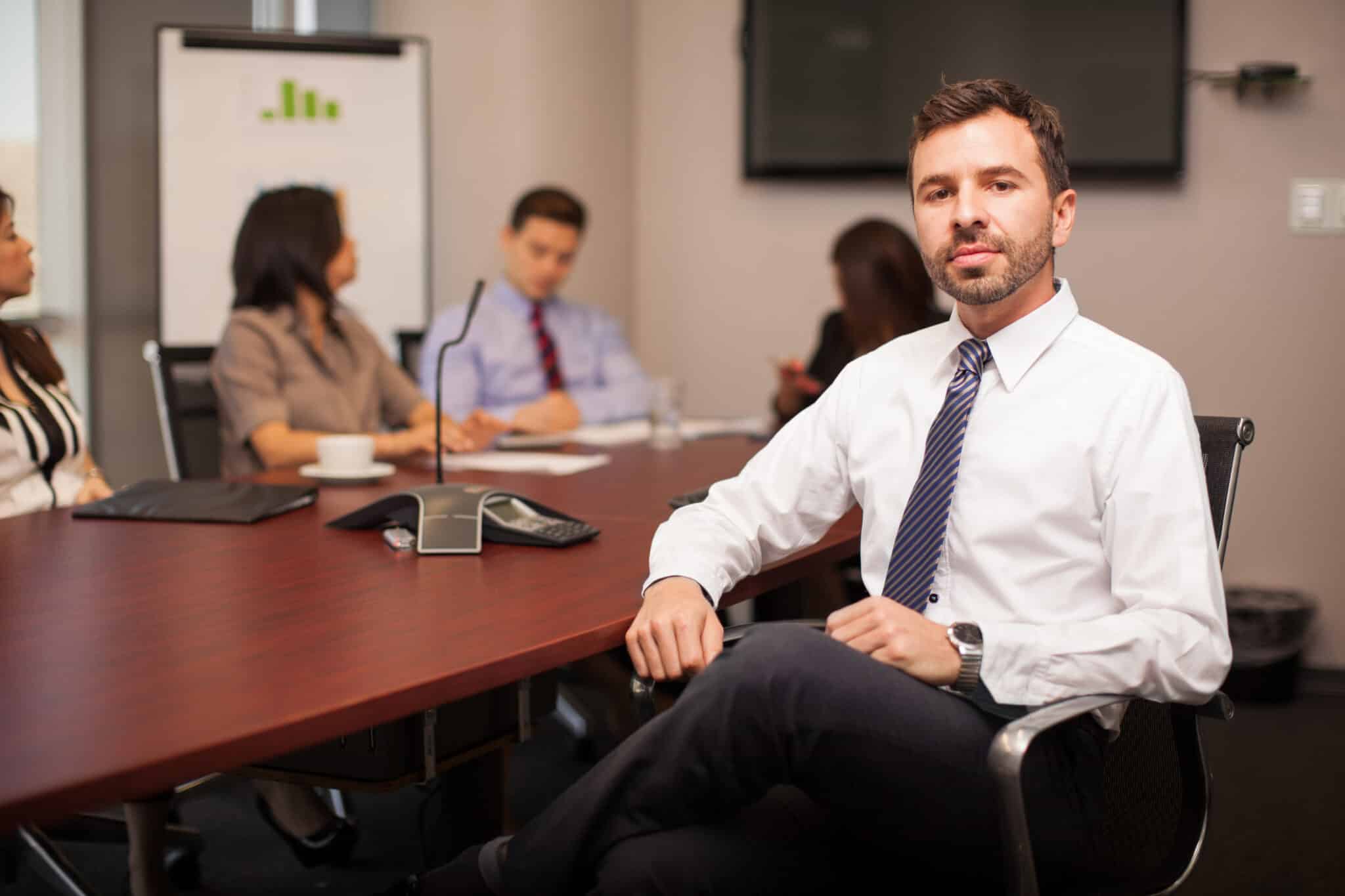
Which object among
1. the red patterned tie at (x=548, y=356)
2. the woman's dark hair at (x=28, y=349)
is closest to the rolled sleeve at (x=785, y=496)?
the woman's dark hair at (x=28, y=349)

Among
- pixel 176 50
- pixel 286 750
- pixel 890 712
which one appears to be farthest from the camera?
pixel 176 50

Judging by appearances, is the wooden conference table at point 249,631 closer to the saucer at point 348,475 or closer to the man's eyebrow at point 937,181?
the saucer at point 348,475

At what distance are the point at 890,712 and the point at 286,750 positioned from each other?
55 centimetres

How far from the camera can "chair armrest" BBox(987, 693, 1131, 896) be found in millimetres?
1156

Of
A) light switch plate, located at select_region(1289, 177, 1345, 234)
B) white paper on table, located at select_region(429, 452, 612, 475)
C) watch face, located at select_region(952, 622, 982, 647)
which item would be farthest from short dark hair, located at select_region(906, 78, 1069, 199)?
light switch plate, located at select_region(1289, 177, 1345, 234)

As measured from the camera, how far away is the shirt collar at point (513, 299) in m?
3.79

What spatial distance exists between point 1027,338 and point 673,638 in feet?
1.74

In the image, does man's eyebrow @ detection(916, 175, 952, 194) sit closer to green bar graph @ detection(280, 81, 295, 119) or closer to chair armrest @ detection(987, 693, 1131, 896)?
chair armrest @ detection(987, 693, 1131, 896)

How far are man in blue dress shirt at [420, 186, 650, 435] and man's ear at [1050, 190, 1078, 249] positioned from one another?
2.11 m

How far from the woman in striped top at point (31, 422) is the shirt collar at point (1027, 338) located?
1.55 meters

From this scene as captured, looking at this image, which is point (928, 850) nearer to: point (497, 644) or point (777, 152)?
point (497, 644)

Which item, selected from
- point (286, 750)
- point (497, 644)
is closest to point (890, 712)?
point (497, 644)

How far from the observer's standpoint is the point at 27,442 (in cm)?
224

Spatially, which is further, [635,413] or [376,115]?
[376,115]
